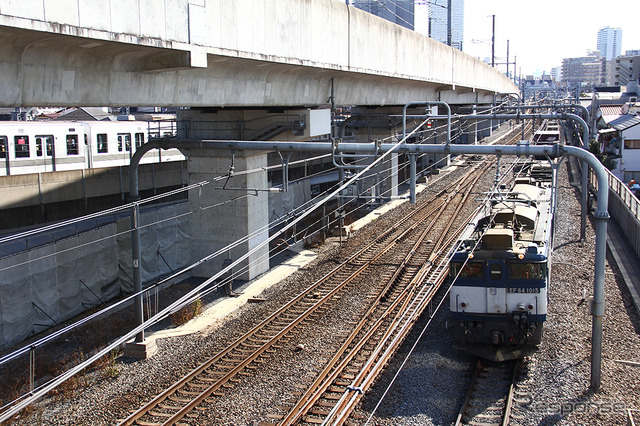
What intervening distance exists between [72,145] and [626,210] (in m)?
24.6

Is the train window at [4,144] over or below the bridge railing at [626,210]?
over

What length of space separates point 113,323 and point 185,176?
20.8 m

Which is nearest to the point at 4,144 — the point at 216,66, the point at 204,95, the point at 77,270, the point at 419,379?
the point at 77,270

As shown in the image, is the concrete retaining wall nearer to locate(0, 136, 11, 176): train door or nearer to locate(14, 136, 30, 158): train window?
locate(0, 136, 11, 176): train door

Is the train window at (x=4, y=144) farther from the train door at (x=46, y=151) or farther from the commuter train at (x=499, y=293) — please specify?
the commuter train at (x=499, y=293)

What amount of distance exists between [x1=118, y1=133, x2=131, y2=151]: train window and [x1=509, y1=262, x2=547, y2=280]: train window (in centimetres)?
2506

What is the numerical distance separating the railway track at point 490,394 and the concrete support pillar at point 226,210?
842 cm

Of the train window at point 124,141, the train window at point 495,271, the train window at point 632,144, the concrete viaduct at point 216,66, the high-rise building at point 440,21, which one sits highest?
the high-rise building at point 440,21

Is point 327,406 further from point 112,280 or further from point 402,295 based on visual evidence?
point 112,280

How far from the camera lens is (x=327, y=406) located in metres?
10.2

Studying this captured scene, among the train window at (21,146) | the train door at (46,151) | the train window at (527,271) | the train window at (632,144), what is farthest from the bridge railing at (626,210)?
the train window at (21,146)

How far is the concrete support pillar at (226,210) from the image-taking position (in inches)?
726

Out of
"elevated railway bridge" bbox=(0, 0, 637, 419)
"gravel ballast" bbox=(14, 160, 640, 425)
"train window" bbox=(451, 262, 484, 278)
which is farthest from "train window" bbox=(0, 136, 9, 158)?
"train window" bbox=(451, 262, 484, 278)

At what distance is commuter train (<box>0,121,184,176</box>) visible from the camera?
26.2 meters
